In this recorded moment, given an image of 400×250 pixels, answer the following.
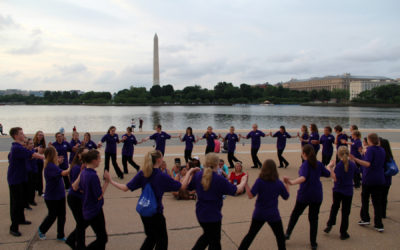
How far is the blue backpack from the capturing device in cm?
398

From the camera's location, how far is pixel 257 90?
196 metres

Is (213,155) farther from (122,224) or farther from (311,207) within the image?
(122,224)

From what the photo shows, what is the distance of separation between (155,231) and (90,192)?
104 cm

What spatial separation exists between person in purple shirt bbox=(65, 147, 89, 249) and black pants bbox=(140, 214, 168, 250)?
1080 millimetres

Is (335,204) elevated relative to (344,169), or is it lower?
lower

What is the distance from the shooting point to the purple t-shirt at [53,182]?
4.93m

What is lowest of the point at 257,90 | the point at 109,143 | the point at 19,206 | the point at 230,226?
the point at 230,226

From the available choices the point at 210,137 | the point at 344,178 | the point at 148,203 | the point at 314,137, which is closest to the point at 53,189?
the point at 148,203

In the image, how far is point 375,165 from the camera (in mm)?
5699

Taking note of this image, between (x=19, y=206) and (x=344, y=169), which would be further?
(x=19, y=206)

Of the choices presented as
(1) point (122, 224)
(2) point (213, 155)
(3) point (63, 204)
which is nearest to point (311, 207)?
(2) point (213, 155)

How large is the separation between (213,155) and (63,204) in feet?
9.34

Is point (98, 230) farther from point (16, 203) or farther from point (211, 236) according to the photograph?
point (16, 203)

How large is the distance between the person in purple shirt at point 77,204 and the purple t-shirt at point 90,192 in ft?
0.79
